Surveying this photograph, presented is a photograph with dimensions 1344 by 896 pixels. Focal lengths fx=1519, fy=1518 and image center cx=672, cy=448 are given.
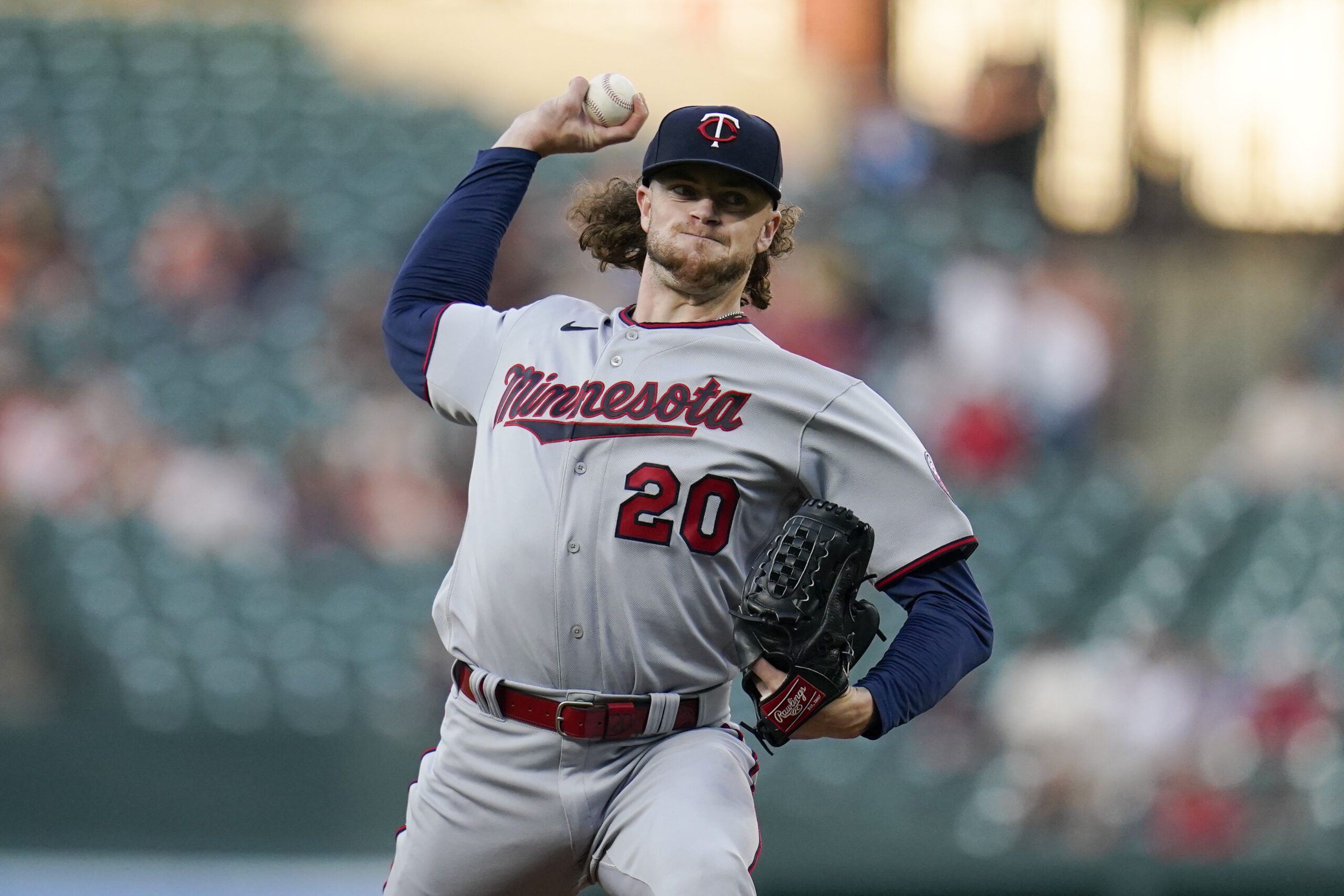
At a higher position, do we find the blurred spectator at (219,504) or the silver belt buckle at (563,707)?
the silver belt buckle at (563,707)

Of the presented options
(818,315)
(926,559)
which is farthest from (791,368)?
(818,315)

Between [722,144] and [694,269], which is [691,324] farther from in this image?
[722,144]

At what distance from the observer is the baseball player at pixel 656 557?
7.03ft

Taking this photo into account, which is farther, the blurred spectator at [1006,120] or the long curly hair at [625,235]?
the blurred spectator at [1006,120]

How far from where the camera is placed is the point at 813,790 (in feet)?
18.3

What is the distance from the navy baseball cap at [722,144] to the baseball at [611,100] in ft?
0.97

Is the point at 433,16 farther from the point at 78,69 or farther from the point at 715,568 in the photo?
the point at 715,568

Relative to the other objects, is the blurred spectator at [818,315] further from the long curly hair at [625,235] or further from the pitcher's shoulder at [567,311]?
the pitcher's shoulder at [567,311]

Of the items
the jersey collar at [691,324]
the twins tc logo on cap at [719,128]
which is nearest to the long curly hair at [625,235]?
the jersey collar at [691,324]

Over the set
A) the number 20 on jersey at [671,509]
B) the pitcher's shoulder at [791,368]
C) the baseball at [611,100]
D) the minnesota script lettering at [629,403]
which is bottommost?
the number 20 on jersey at [671,509]

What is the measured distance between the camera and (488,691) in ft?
7.27

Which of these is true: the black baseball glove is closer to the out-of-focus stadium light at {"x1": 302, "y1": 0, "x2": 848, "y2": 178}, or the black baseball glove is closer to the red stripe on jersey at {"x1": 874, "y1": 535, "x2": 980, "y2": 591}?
the red stripe on jersey at {"x1": 874, "y1": 535, "x2": 980, "y2": 591}

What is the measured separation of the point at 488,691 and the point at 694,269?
69 centimetres

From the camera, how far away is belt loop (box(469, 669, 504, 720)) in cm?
221
